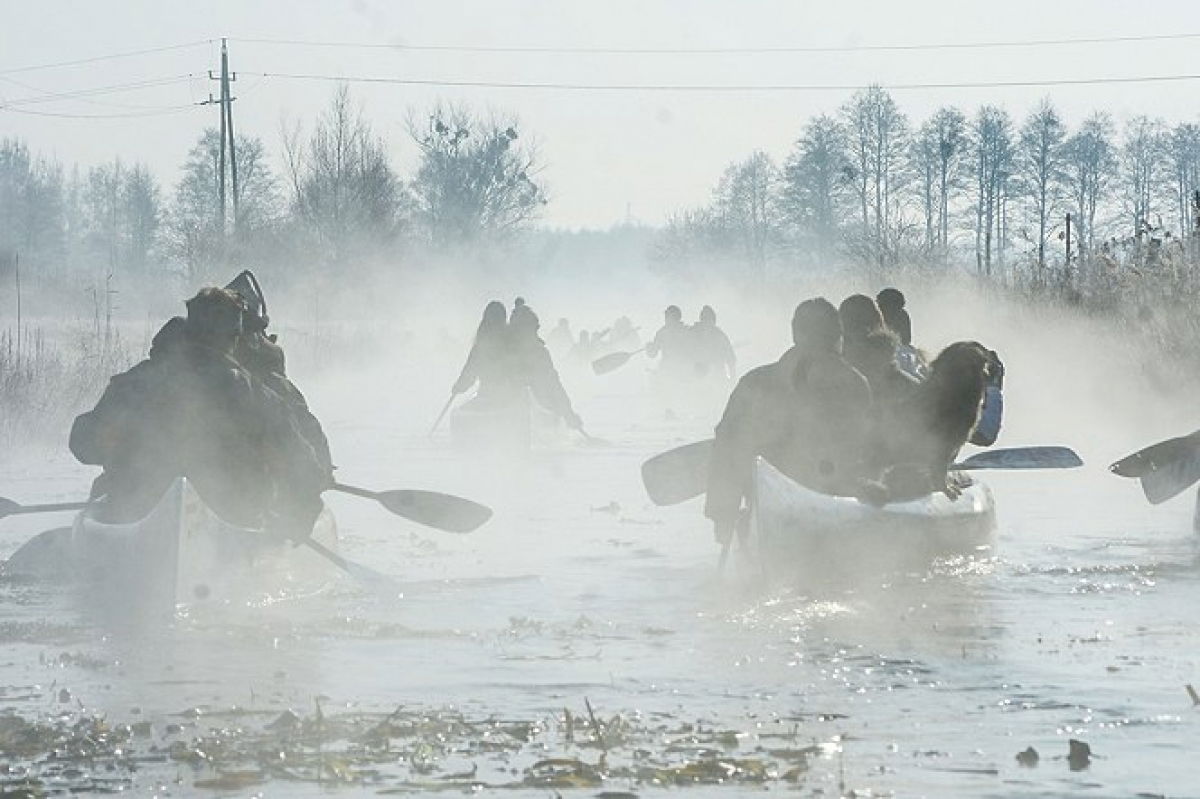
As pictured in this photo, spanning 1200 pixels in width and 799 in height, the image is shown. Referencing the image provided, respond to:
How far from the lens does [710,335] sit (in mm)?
47625

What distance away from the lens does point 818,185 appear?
122 m

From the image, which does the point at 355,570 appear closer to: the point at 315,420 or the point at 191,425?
the point at 315,420

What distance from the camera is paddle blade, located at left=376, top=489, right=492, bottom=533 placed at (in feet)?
60.3

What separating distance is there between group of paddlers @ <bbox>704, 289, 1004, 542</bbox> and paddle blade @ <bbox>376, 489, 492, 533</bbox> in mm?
1926

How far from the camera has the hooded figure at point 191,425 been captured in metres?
15.8

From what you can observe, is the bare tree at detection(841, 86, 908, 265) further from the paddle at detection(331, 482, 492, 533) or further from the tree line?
the paddle at detection(331, 482, 492, 533)

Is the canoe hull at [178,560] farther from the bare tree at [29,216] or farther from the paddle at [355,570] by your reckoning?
the bare tree at [29,216]

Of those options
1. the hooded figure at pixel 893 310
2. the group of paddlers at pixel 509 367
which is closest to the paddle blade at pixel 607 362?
the group of paddlers at pixel 509 367

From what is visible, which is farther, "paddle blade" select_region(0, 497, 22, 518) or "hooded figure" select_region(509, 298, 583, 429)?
"hooded figure" select_region(509, 298, 583, 429)

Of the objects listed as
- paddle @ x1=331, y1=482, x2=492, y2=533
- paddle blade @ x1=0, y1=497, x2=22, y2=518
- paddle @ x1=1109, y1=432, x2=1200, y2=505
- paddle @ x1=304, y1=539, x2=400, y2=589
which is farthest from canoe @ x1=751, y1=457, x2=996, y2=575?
paddle blade @ x1=0, y1=497, x2=22, y2=518

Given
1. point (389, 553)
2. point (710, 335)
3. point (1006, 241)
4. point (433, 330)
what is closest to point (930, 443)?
point (389, 553)

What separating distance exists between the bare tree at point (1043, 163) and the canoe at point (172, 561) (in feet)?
323

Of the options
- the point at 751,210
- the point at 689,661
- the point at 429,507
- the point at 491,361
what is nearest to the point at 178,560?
the point at 689,661

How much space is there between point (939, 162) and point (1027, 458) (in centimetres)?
9788
